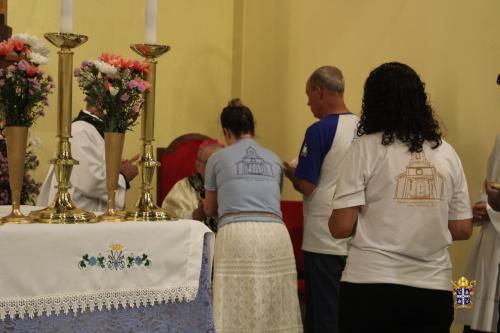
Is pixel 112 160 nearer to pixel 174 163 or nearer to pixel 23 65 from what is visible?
pixel 23 65

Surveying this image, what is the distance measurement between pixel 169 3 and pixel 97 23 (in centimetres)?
71

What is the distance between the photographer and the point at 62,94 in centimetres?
280

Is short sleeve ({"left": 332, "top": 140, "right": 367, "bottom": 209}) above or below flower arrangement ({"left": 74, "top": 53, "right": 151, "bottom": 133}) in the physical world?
below

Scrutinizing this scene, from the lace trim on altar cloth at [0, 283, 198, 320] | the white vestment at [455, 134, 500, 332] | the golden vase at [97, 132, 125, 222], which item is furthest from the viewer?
Answer: the white vestment at [455, 134, 500, 332]

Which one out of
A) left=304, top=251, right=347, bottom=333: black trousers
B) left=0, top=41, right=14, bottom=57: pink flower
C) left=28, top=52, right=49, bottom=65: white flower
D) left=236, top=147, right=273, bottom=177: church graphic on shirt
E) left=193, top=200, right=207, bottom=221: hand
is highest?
left=0, top=41, right=14, bottom=57: pink flower

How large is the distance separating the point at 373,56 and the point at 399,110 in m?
2.78

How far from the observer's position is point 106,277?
2.64 meters

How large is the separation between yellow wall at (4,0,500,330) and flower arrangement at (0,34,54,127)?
2.87 m

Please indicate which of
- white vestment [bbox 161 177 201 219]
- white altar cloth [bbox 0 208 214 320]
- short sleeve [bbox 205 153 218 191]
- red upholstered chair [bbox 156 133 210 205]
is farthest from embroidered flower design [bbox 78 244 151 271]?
red upholstered chair [bbox 156 133 210 205]

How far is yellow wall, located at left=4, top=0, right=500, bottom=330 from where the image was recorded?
4.84 metres

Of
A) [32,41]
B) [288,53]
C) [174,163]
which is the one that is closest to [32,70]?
[32,41]

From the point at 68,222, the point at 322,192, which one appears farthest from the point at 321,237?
the point at 68,222

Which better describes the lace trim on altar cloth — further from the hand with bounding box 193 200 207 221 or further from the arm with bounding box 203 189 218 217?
the hand with bounding box 193 200 207 221

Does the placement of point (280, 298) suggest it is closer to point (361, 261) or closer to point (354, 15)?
point (361, 261)
